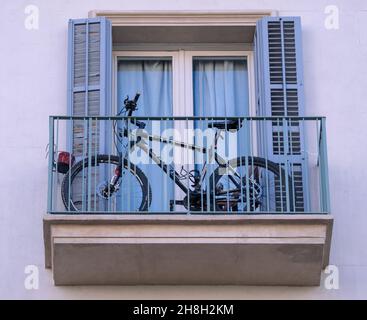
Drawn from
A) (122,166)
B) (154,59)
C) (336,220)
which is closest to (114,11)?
(154,59)

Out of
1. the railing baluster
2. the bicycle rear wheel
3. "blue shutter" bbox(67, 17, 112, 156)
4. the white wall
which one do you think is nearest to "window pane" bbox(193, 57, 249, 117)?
the white wall

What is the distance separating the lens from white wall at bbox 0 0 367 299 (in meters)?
14.5

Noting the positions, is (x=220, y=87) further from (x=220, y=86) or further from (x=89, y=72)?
(x=89, y=72)

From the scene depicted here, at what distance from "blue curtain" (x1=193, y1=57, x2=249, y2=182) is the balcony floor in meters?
2.14

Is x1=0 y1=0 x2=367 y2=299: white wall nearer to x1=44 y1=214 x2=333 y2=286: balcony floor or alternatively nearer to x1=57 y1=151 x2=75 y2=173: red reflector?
x1=44 y1=214 x2=333 y2=286: balcony floor

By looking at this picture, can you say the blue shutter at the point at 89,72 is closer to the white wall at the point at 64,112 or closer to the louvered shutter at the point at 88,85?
the louvered shutter at the point at 88,85

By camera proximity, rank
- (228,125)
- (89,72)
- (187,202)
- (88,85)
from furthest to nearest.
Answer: (89,72), (88,85), (228,125), (187,202)

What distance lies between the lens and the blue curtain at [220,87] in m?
15.9

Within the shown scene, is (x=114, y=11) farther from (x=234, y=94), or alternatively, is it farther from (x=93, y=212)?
(x=93, y=212)

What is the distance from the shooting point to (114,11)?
15867mm

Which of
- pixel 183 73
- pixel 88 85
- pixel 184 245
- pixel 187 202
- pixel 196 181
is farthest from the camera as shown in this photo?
pixel 183 73

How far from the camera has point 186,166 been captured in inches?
581

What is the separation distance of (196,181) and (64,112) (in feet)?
5.34

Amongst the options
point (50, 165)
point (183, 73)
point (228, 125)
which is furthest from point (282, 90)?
point (50, 165)
